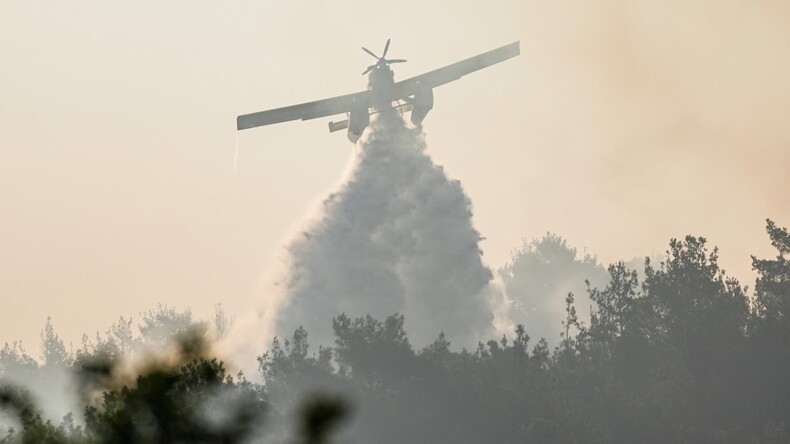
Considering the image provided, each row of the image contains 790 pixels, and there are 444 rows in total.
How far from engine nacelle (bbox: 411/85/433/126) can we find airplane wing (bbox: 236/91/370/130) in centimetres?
311

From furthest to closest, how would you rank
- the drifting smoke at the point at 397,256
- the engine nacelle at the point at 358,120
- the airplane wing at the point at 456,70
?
the drifting smoke at the point at 397,256 → the airplane wing at the point at 456,70 → the engine nacelle at the point at 358,120

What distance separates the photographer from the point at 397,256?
293 ft

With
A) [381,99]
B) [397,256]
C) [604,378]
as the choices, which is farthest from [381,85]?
[604,378]

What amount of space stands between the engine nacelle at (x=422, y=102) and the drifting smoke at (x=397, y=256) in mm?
4401

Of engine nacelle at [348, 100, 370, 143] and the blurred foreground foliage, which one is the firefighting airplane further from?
the blurred foreground foliage

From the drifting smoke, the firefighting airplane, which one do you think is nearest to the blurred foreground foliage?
the drifting smoke

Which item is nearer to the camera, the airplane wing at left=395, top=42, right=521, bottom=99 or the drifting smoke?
the airplane wing at left=395, top=42, right=521, bottom=99

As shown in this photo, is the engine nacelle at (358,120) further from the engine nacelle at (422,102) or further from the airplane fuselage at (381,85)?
the engine nacelle at (422,102)

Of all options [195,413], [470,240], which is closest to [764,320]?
[470,240]

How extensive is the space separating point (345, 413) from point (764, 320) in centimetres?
5677

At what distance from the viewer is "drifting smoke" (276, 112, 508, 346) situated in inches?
3442

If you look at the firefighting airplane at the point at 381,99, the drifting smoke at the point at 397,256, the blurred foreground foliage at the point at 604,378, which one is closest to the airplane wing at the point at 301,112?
the firefighting airplane at the point at 381,99

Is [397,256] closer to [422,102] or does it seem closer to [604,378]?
[422,102]

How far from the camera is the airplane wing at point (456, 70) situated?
82.7 m
